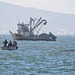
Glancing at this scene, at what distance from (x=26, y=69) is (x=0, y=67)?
4.13 m

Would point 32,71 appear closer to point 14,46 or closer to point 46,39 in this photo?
point 14,46

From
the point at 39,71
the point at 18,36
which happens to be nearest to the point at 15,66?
the point at 39,71

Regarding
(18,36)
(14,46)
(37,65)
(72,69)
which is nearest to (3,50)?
(14,46)

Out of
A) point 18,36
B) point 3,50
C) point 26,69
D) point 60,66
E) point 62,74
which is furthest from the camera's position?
point 18,36

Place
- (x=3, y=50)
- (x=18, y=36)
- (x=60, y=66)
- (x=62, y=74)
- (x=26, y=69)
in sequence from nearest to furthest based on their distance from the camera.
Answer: (x=62, y=74)
(x=26, y=69)
(x=60, y=66)
(x=3, y=50)
(x=18, y=36)

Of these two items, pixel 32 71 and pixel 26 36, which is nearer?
pixel 32 71

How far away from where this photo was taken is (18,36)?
146000 millimetres

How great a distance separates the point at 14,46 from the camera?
78.3 m

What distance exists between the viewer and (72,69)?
44938 millimetres

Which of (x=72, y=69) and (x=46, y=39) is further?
(x=46, y=39)

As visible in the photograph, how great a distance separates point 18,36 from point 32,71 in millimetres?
103112

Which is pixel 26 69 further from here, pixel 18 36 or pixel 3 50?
Answer: pixel 18 36

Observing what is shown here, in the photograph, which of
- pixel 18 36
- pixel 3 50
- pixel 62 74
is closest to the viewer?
pixel 62 74

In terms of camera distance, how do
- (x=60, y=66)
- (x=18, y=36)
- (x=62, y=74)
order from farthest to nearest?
(x=18, y=36), (x=60, y=66), (x=62, y=74)
